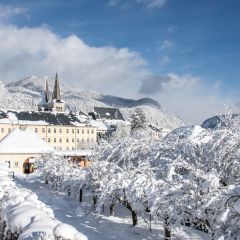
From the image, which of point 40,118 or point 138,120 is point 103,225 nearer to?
point 138,120

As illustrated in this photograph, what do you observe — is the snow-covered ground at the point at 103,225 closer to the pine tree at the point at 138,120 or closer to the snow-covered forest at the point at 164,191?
the snow-covered forest at the point at 164,191

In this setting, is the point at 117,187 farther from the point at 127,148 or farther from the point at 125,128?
the point at 125,128

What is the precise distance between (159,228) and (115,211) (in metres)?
7.02

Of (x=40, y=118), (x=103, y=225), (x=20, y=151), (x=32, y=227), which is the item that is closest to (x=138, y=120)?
(x=40, y=118)

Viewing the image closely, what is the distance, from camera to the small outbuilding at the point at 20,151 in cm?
6625

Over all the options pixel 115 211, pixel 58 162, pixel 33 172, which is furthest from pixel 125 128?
pixel 115 211

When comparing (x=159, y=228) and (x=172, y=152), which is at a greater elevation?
(x=172, y=152)

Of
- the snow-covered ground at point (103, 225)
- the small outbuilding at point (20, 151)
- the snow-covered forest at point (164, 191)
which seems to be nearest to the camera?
the snow-covered forest at point (164, 191)

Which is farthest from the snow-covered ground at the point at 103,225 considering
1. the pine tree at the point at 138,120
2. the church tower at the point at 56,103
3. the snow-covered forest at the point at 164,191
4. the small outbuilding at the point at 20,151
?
the church tower at the point at 56,103

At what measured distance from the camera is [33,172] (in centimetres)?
6519

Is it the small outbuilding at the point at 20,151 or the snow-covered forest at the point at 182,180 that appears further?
the small outbuilding at the point at 20,151

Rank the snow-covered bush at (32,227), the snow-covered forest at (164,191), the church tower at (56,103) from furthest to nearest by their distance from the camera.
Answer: the church tower at (56,103) → the snow-covered forest at (164,191) → the snow-covered bush at (32,227)

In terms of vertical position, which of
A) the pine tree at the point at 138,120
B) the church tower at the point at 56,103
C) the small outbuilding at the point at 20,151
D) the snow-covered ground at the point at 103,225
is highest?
the church tower at the point at 56,103

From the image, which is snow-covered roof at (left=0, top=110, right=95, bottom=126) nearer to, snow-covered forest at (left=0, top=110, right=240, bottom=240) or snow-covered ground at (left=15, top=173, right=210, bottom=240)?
snow-covered ground at (left=15, top=173, right=210, bottom=240)
